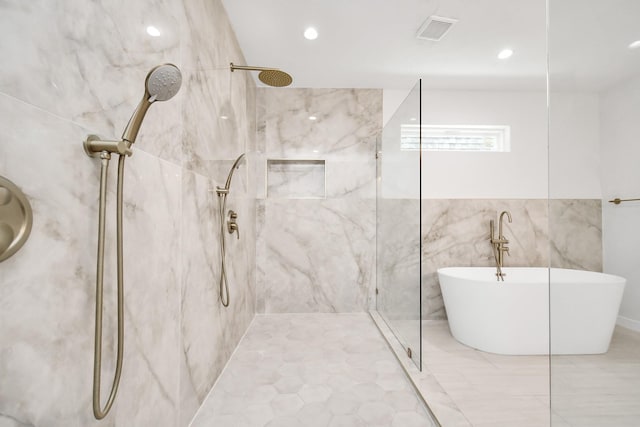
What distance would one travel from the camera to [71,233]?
74cm

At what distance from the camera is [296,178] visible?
11.1ft

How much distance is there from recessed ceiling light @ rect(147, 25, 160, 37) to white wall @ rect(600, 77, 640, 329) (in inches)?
58.9

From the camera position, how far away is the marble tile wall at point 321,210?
3.23 metres

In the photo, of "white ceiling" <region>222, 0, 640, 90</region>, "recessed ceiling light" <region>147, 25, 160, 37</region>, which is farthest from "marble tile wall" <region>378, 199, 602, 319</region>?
"recessed ceiling light" <region>147, 25, 160, 37</region>

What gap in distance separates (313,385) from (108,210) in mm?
1519

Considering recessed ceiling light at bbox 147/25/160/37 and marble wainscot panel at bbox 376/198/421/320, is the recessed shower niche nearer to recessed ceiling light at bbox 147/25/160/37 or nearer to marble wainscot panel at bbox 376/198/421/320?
marble wainscot panel at bbox 376/198/421/320

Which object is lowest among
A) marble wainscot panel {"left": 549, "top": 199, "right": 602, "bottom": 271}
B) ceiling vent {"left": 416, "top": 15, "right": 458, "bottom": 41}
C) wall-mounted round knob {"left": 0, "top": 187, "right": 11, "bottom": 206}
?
marble wainscot panel {"left": 549, "top": 199, "right": 602, "bottom": 271}

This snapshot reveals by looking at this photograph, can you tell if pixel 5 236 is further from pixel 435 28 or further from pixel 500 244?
pixel 500 244

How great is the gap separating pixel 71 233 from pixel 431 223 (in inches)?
122

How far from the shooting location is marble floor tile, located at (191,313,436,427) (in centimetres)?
152

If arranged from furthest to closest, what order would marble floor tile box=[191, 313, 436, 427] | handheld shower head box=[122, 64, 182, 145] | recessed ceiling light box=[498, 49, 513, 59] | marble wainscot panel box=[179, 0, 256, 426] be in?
1. recessed ceiling light box=[498, 49, 513, 59]
2. marble floor tile box=[191, 313, 436, 427]
3. marble wainscot panel box=[179, 0, 256, 426]
4. handheld shower head box=[122, 64, 182, 145]

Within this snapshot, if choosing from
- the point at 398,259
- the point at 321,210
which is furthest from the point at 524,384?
the point at 321,210

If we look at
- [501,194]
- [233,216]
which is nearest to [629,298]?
[233,216]

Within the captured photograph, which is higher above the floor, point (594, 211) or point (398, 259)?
point (594, 211)
